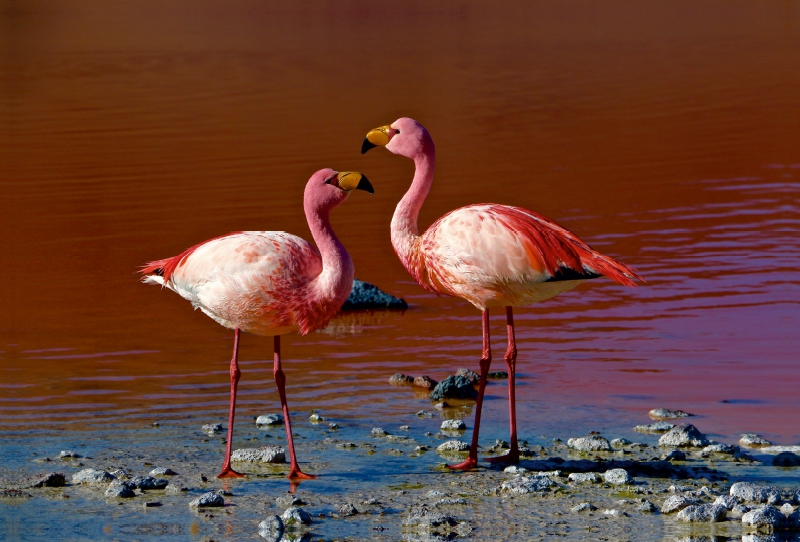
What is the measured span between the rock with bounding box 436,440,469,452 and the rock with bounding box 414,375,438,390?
1315mm

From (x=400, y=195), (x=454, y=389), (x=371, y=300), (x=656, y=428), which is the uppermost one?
(x=400, y=195)

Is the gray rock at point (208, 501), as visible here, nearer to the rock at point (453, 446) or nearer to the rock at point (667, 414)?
the rock at point (453, 446)

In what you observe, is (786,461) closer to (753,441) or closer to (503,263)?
(753,441)

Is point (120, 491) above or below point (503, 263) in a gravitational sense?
below

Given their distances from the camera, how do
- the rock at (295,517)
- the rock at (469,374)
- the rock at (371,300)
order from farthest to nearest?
the rock at (371,300) < the rock at (469,374) < the rock at (295,517)

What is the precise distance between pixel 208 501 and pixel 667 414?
3.36m

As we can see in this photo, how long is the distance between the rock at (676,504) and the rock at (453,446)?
1.69 m

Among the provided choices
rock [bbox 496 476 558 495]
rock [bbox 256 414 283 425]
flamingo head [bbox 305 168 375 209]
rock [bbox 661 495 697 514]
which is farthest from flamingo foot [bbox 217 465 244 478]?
rock [bbox 661 495 697 514]

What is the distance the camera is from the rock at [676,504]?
259 inches

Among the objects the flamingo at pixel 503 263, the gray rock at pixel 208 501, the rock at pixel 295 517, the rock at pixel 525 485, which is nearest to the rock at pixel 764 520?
the rock at pixel 525 485

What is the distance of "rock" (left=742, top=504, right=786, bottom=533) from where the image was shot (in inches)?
249

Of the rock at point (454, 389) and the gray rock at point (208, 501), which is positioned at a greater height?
the rock at point (454, 389)

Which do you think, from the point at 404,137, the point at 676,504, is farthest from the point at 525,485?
the point at 404,137

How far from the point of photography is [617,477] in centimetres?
711
